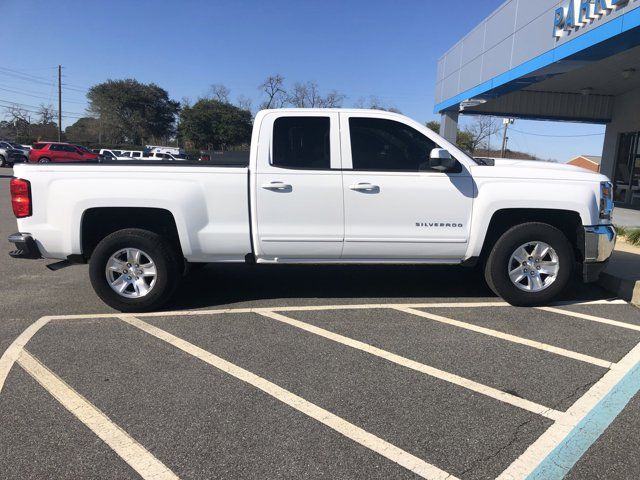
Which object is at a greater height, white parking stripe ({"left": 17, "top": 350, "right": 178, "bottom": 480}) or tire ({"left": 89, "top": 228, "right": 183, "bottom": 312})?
tire ({"left": 89, "top": 228, "right": 183, "bottom": 312})

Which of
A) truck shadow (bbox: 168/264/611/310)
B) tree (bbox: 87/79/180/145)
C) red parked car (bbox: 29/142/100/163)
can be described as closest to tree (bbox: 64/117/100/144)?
tree (bbox: 87/79/180/145)

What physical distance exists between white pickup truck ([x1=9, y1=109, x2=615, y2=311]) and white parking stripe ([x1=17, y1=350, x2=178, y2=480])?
1322mm

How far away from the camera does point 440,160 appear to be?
4.73 metres

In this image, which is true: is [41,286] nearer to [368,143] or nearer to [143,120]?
[368,143]

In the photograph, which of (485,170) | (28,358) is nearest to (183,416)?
(28,358)

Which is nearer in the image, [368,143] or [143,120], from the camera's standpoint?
[368,143]

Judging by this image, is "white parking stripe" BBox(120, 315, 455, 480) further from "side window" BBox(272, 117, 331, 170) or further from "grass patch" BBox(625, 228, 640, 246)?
"grass patch" BBox(625, 228, 640, 246)

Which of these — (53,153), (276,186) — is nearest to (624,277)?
(276,186)

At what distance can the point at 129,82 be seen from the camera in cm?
8688

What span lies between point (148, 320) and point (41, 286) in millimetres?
2099

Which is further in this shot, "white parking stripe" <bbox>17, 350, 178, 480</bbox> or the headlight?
the headlight

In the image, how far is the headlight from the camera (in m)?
5.06

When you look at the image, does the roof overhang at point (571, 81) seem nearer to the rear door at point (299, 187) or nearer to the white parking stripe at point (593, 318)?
the white parking stripe at point (593, 318)

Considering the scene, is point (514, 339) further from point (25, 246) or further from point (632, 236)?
point (632, 236)
